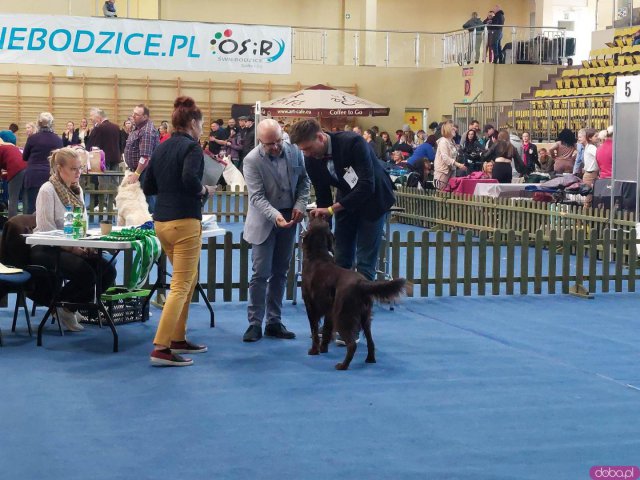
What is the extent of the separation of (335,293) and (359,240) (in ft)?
2.99

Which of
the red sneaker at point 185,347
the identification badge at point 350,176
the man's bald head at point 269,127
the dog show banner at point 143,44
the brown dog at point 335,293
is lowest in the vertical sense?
the red sneaker at point 185,347

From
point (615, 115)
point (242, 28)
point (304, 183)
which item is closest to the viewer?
point (304, 183)

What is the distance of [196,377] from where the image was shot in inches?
226

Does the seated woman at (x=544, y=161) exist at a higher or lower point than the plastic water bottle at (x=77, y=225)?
higher

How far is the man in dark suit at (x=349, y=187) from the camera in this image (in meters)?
6.44

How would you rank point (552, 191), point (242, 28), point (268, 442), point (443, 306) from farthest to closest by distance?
point (242, 28) → point (552, 191) → point (443, 306) → point (268, 442)

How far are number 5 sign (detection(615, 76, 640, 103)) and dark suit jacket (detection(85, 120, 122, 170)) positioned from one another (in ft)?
26.0

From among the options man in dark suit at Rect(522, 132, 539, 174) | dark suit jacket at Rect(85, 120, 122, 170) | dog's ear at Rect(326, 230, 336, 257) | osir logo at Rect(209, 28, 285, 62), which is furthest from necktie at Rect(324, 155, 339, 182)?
osir logo at Rect(209, 28, 285, 62)

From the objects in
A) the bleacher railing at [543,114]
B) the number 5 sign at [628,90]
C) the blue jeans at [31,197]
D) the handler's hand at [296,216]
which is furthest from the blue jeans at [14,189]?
the bleacher railing at [543,114]

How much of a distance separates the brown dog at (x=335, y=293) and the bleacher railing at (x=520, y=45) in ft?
60.7

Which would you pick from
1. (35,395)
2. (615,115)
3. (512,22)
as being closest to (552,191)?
(615,115)

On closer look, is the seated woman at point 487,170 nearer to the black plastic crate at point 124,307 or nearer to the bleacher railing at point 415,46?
the bleacher railing at point 415,46

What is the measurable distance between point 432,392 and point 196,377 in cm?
136

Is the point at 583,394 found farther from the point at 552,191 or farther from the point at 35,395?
the point at 552,191
